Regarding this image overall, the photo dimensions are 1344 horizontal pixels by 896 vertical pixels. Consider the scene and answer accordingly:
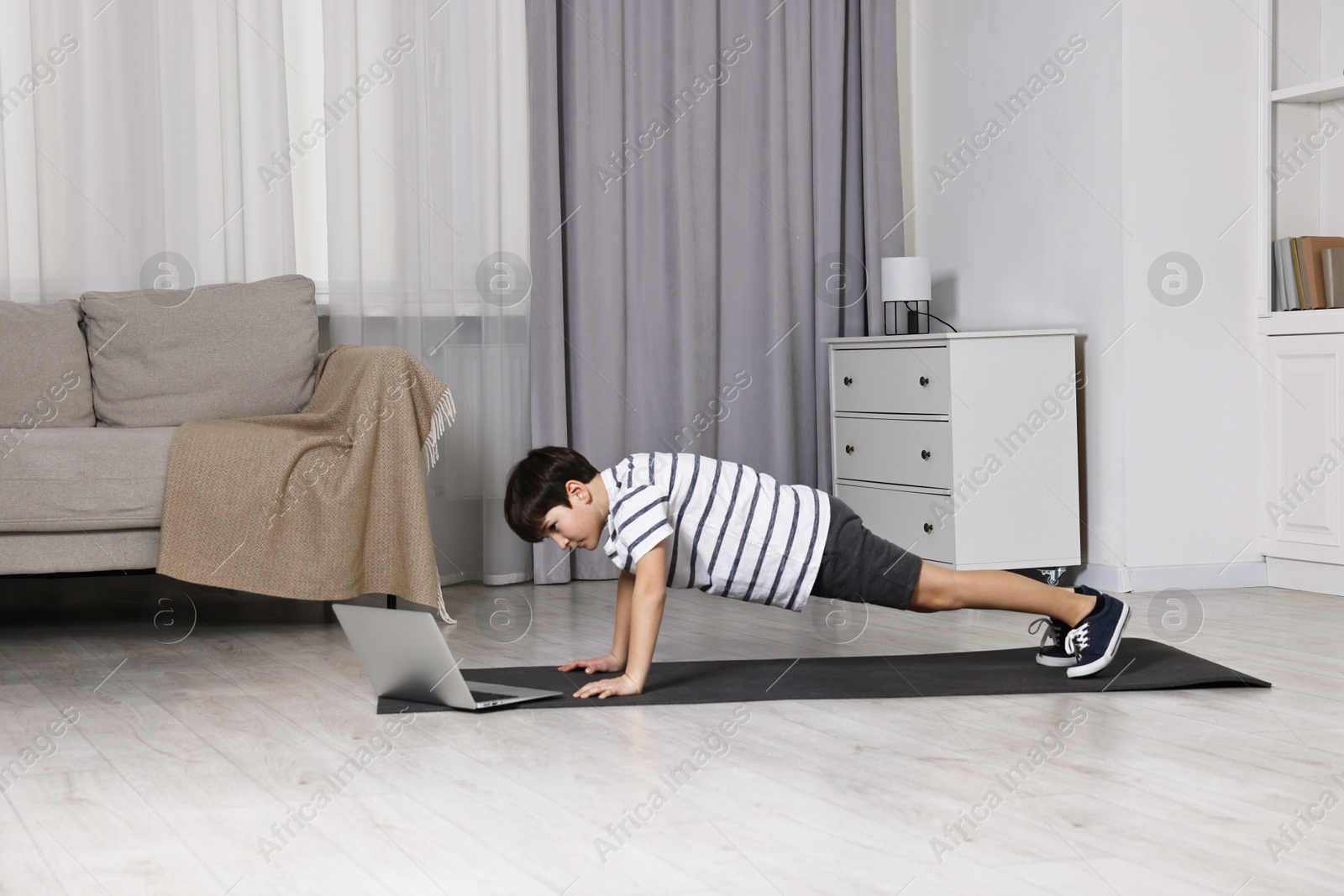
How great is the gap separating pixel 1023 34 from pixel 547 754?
2.59 m

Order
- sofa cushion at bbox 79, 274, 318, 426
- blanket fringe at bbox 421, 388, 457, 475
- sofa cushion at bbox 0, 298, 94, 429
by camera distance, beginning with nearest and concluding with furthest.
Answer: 1. blanket fringe at bbox 421, 388, 457, 475
2. sofa cushion at bbox 0, 298, 94, 429
3. sofa cushion at bbox 79, 274, 318, 426

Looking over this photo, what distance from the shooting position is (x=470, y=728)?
1.97m

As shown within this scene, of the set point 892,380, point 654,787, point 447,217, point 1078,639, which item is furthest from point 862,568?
point 447,217

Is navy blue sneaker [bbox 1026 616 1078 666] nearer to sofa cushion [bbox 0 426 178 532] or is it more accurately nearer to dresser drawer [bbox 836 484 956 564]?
dresser drawer [bbox 836 484 956 564]

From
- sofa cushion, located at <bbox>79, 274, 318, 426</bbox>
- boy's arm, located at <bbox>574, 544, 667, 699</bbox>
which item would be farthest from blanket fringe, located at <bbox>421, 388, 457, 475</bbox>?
boy's arm, located at <bbox>574, 544, 667, 699</bbox>

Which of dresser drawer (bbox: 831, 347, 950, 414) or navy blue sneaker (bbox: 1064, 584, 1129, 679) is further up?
dresser drawer (bbox: 831, 347, 950, 414)

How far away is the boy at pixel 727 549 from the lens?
208 cm

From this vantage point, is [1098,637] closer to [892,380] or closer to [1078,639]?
[1078,639]

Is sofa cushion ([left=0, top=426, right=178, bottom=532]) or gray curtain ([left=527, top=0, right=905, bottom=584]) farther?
gray curtain ([left=527, top=0, right=905, bottom=584])

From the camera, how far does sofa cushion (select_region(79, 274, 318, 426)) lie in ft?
10.3

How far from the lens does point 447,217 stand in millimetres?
3594

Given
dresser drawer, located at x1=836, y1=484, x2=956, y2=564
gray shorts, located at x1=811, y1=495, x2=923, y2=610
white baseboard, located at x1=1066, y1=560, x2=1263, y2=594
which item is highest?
gray shorts, located at x1=811, y1=495, x2=923, y2=610

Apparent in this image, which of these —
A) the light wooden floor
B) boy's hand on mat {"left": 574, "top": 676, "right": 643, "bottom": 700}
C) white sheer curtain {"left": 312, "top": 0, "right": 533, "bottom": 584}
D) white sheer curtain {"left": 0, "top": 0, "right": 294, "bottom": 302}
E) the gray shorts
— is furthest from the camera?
white sheer curtain {"left": 312, "top": 0, "right": 533, "bottom": 584}

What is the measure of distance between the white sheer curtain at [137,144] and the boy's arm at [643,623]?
5.91ft
